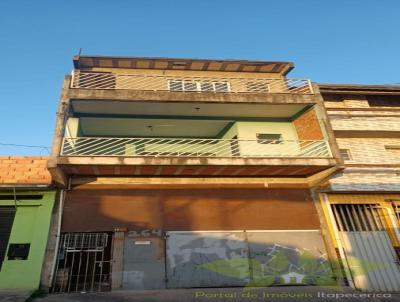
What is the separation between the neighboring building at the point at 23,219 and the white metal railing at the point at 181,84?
4427 millimetres

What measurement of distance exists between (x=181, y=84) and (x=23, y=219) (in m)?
8.61

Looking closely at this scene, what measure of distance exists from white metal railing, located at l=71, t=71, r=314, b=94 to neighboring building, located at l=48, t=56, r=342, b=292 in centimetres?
17

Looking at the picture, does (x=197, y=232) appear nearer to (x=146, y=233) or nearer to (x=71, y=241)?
(x=146, y=233)

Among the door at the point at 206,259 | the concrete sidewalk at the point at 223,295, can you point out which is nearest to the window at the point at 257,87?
the door at the point at 206,259

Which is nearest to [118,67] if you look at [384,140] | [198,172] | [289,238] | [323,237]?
[198,172]

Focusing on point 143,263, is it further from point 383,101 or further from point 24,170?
point 383,101

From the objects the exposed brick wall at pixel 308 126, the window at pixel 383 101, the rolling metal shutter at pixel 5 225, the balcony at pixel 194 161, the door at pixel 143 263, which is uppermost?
the window at pixel 383 101

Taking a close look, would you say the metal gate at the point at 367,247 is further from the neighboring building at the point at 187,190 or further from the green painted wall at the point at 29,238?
the green painted wall at the point at 29,238

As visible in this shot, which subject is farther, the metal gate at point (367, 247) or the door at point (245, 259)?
the metal gate at point (367, 247)

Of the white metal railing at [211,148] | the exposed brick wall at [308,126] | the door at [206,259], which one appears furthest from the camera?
the exposed brick wall at [308,126]

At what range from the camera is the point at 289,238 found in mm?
10367

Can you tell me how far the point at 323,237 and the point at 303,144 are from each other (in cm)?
394

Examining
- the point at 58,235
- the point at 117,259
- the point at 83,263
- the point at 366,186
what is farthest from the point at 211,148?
the point at 58,235

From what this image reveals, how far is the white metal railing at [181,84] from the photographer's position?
12.6 meters
